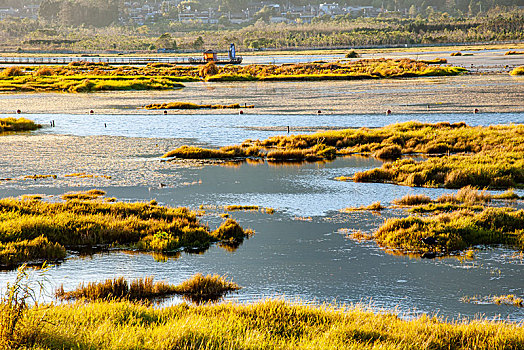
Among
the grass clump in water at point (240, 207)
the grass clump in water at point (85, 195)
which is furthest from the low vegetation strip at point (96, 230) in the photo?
the grass clump in water at point (85, 195)

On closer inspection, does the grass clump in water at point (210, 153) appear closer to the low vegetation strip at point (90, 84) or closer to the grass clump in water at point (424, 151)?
the grass clump in water at point (424, 151)

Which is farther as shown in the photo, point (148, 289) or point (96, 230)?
point (96, 230)

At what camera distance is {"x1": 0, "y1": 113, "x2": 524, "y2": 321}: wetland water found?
15477 mm

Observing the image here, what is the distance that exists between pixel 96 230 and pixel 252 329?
34.3 feet

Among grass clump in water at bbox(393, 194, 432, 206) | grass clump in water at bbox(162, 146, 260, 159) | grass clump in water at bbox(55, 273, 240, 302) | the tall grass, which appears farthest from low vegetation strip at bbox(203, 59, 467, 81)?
the tall grass

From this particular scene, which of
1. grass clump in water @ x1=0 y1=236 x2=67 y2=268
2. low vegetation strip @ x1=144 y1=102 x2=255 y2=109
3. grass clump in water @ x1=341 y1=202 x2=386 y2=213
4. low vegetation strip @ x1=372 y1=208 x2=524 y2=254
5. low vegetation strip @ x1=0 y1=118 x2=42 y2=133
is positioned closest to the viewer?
grass clump in water @ x1=0 y1=236 x2=67 y2=268

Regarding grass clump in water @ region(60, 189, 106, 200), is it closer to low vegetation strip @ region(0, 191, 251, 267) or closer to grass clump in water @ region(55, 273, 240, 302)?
low vegetation strip @ region(0, 191, 251, 267)

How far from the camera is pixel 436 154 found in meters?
37.0

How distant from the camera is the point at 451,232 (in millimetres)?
19562

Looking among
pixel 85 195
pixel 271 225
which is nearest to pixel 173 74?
pixel 85 195

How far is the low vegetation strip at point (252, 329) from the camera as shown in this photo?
32.3 ft

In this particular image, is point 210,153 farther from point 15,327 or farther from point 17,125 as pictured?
point 15,327

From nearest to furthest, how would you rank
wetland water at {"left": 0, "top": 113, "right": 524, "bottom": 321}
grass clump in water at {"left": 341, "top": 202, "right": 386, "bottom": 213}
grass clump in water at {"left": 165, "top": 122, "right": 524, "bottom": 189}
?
1. wetland water at {"left": 0, "top": 113, "right": 524, "bottom": 321}
2. grass clump in water at {"left": 341, "top": 202, "right": 386, "bottom": 213}
3. grass clump in water at {"left": 165, "top": 122, "right": 524, "bottom": 189}

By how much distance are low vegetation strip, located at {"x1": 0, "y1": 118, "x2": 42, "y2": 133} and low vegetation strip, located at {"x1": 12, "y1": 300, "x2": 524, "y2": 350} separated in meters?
44.0
